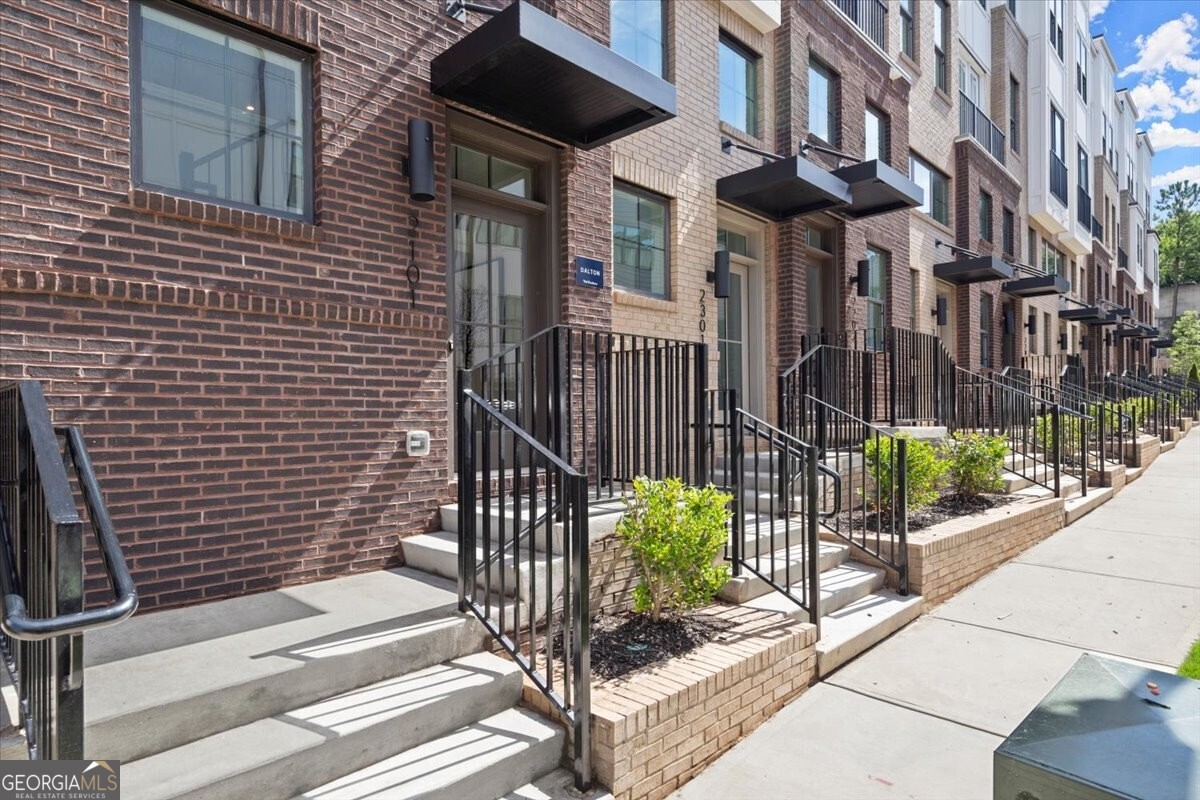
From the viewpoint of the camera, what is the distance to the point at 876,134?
10344 mm

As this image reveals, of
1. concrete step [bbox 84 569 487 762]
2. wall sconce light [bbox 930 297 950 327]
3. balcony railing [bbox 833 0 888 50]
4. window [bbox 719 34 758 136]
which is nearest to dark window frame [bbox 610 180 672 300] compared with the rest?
window [bbox 719 34 758 136]

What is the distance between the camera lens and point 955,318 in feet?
42.5

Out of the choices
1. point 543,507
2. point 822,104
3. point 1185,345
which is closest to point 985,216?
point 822,104

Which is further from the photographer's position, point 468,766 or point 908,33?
Result: point 908,33

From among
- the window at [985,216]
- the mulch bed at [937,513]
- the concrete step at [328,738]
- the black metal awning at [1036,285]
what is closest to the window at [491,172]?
the concrete step at [328,738]

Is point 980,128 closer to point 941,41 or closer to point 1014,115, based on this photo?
point 941,41

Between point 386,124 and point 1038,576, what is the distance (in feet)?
19.9

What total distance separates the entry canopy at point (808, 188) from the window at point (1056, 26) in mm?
13728

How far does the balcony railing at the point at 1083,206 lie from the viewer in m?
19.9

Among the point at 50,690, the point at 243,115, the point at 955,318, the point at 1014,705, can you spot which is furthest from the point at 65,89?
the point at 955,318

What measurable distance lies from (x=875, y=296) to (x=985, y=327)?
213 inches

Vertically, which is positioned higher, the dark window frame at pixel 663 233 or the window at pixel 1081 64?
the window at pixel 1081 64

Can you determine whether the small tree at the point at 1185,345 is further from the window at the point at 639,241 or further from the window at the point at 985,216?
the window at the point at 639,241

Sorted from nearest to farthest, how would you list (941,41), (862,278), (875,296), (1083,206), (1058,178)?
(862,278)
(875,296)
(941,41)
(1058,178)
(1083,206)
